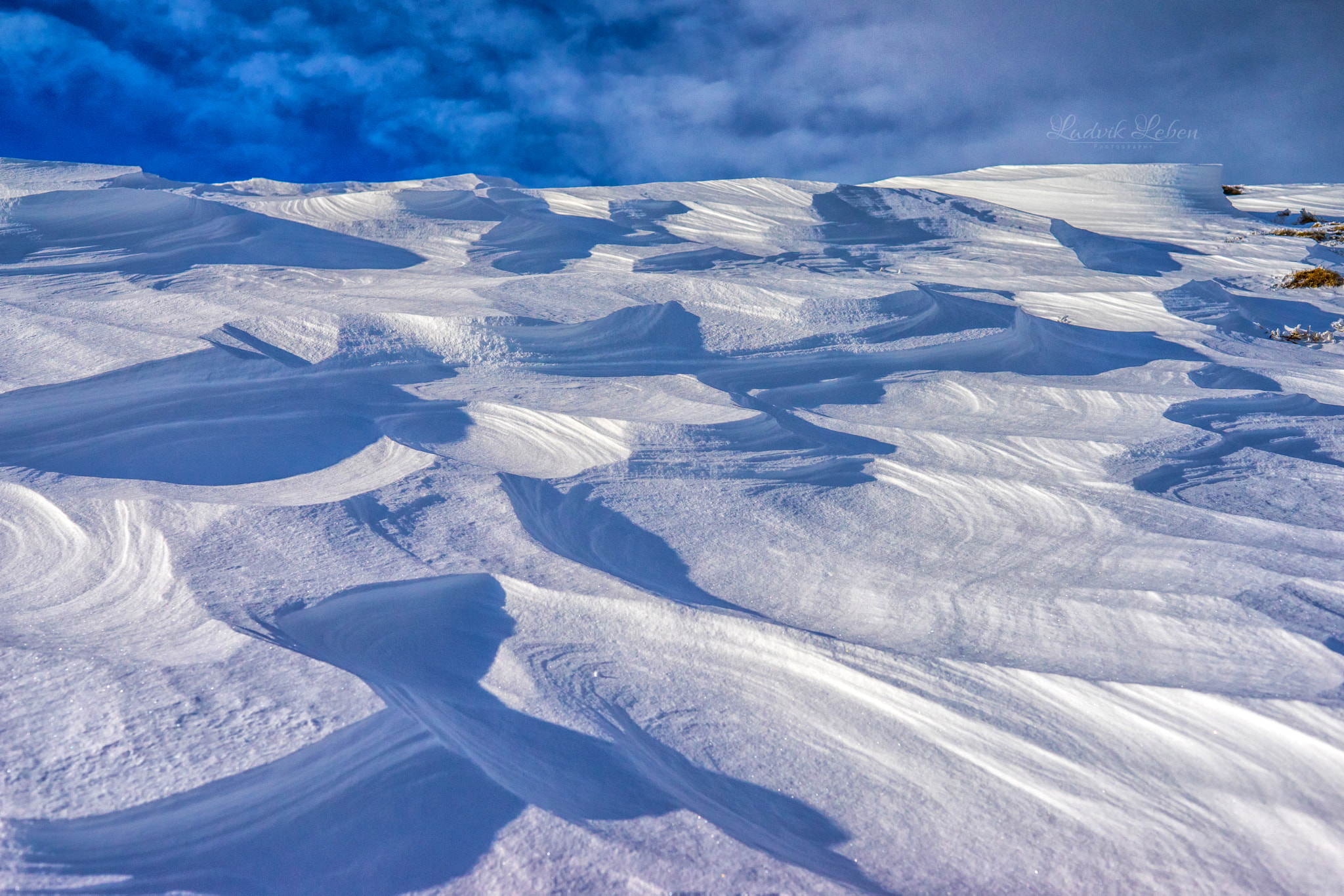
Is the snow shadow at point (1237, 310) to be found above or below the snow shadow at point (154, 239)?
below

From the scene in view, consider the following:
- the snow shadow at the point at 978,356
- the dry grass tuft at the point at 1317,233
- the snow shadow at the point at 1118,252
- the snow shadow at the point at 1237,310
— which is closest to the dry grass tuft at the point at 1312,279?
the snow shadow at the point at 1237,310

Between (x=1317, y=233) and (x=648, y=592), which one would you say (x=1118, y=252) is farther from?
(x=648, y=592)

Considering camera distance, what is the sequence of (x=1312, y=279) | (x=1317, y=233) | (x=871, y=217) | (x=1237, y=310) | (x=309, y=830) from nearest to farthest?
(x=309, y=830) < (x=1237, y=310) < (x=1312, y=279) < (x=871, y=217) < (x=1317, y=233)

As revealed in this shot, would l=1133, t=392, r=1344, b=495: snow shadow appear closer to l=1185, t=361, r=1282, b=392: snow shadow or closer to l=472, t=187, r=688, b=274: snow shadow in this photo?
l=1185, t=361, r=1282, b=392: snow shadow

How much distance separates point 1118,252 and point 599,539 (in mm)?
6556

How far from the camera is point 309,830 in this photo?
3.72 ft

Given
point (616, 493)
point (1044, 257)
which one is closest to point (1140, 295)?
point (1044, 257)

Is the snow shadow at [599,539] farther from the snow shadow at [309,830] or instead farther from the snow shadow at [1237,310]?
the snow shadow at [1237,310]

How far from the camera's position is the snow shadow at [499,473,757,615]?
193 cm

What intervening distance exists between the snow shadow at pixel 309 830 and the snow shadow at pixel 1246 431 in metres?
2.20

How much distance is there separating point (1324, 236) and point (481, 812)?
10450 mm

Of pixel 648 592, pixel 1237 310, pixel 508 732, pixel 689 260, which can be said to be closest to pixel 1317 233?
pixel 1237 310

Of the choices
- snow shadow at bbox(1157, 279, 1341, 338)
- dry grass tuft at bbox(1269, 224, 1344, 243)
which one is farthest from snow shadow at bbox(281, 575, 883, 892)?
dry grass tuft at bbox(1269, 224, 1344, 243)

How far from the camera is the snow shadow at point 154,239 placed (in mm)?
4535
